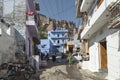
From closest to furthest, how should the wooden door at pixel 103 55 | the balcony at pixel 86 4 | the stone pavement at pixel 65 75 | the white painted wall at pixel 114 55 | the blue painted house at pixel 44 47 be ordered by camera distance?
1. the white painted wall at pixel 114 55
2. the stone pavement at pixel 65 75
3. the wooden door at pixel 103 55
4. the balcony at pixel 86 4
5. the blue painted house at pixel 44 47

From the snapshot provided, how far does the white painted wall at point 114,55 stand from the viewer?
1221cm

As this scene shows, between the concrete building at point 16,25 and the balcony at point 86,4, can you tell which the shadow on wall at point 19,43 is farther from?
the balcony at point 86,4

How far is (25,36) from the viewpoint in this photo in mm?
21797

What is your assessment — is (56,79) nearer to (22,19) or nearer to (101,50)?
(101,50)

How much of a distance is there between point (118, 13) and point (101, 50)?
843 centimetres

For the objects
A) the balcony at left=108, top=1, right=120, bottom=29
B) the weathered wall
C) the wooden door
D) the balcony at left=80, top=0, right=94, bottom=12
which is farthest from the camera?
the balcony at left=80, top=0, right=94, bottom=12

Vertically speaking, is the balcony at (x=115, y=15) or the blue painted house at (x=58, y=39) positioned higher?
the blue painted house at (x=58, y=39)

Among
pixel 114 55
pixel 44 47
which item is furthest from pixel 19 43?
pixel 44 47

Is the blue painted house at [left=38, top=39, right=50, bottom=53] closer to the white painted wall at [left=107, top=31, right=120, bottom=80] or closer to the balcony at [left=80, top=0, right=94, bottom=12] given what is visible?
the balcony at [left=80, top=0, right=94, bottom=12]

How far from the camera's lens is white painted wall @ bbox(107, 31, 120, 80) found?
40.0 feet

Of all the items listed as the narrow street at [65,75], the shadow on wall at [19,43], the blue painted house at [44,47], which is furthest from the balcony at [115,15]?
the blue painted house at [44,47]

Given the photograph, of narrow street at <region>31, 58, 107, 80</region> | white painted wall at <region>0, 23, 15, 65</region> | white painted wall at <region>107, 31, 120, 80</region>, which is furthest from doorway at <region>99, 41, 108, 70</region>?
white painted wall at <region>0, 23, 15, 65</region>

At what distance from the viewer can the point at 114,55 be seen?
42.6 feet

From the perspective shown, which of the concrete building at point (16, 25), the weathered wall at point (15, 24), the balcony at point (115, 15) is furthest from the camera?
the concrete building at point (16, 25)
